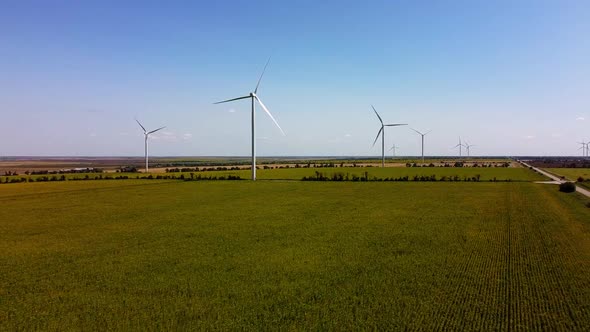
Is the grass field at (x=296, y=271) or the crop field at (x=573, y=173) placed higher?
the crop field at (x=573, y=173)

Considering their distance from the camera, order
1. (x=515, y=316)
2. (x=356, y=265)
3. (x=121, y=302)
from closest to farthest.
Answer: (x=515, y=316) < (x=121, y=302) < (x=356, y=265)

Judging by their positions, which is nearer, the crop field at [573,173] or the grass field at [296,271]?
the grass field at [296,271]

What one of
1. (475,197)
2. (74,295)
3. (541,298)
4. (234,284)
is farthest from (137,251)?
(475,197)

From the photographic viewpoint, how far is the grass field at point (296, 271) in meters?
9.81

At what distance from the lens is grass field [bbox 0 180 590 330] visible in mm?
9812

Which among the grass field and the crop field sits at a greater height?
the crop field

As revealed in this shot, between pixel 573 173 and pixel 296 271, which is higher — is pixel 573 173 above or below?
above

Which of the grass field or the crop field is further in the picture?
the crop field

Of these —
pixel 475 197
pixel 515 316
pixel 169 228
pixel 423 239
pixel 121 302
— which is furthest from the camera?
pixel 475 197

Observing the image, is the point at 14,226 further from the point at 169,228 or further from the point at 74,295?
the point at 74,295

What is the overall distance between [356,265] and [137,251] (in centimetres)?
885

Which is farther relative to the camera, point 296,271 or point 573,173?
point 573,173

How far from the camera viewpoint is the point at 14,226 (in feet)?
74.2

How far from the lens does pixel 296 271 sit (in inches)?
534
